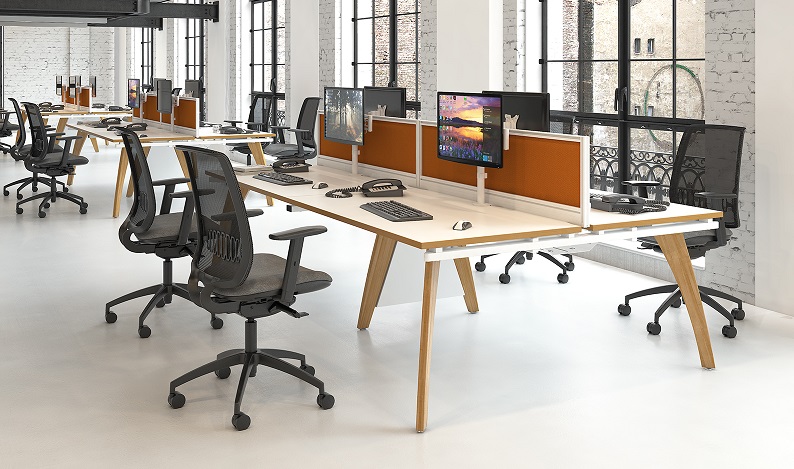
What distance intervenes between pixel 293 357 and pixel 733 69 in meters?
2.95

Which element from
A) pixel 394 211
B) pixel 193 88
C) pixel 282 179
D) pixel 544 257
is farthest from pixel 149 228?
pixel 193 88

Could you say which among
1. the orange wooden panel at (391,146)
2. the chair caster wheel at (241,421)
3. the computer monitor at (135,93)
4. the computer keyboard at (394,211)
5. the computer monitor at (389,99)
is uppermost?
the computer monitor at (135,93)

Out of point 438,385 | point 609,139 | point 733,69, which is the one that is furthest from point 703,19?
point 438,385

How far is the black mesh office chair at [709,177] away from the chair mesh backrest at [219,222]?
85.9 inches

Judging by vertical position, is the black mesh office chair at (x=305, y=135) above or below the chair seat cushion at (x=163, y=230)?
above

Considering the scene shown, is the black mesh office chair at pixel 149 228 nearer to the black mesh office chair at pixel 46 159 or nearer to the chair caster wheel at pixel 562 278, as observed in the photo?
the chair caster wheel at pixel 562 278

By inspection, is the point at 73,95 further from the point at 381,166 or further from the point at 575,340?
the point at 575,340

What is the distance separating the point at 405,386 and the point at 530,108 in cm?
154

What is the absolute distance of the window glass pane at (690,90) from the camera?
5559 mm

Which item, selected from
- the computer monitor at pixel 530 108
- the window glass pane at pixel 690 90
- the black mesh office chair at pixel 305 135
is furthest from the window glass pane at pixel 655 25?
the black mesh office chair at pixel 305 135

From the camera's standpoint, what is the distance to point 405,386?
3648 millimetres

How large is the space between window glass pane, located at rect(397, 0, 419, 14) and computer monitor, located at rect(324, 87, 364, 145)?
3.85 metres

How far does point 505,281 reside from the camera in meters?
5.48

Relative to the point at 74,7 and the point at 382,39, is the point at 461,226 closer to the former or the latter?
the point at 74,7
